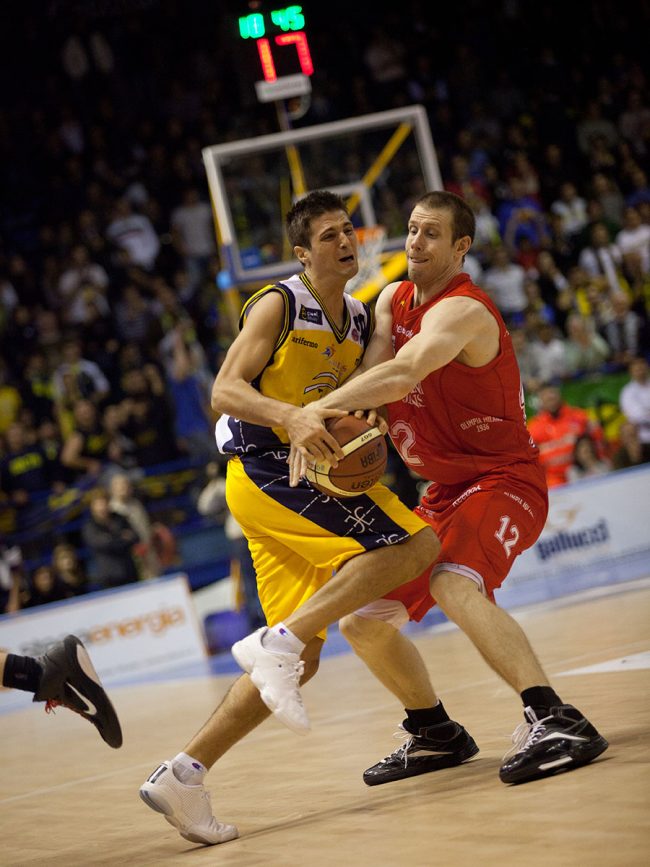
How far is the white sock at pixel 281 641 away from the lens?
151 inches

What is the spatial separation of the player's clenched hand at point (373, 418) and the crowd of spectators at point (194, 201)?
8843 millimetres

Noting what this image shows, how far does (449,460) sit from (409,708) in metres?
0.97

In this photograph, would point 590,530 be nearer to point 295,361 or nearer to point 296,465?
point 295,361

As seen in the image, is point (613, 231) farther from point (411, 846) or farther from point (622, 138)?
point (411, 846)

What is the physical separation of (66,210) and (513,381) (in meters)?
13.3

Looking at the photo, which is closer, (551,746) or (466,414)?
(551,746)

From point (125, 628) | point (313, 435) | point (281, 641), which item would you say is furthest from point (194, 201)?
point (281, 641)

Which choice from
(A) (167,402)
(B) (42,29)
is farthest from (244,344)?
(B) (42,29)

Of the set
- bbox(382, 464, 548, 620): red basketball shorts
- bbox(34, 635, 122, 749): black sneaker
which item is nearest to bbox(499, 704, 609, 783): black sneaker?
bbox(382, 464, 548, 620): red basketball shorts

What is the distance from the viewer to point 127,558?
1277 centimetres

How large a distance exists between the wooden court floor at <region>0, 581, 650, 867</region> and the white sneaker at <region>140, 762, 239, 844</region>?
5 cm

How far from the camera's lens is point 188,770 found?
12.9 ft

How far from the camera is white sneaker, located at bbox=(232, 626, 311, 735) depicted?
3.71m

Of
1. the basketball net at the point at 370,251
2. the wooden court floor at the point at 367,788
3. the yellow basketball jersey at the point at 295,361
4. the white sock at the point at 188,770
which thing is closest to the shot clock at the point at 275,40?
the basketball net at the point at 370,251
